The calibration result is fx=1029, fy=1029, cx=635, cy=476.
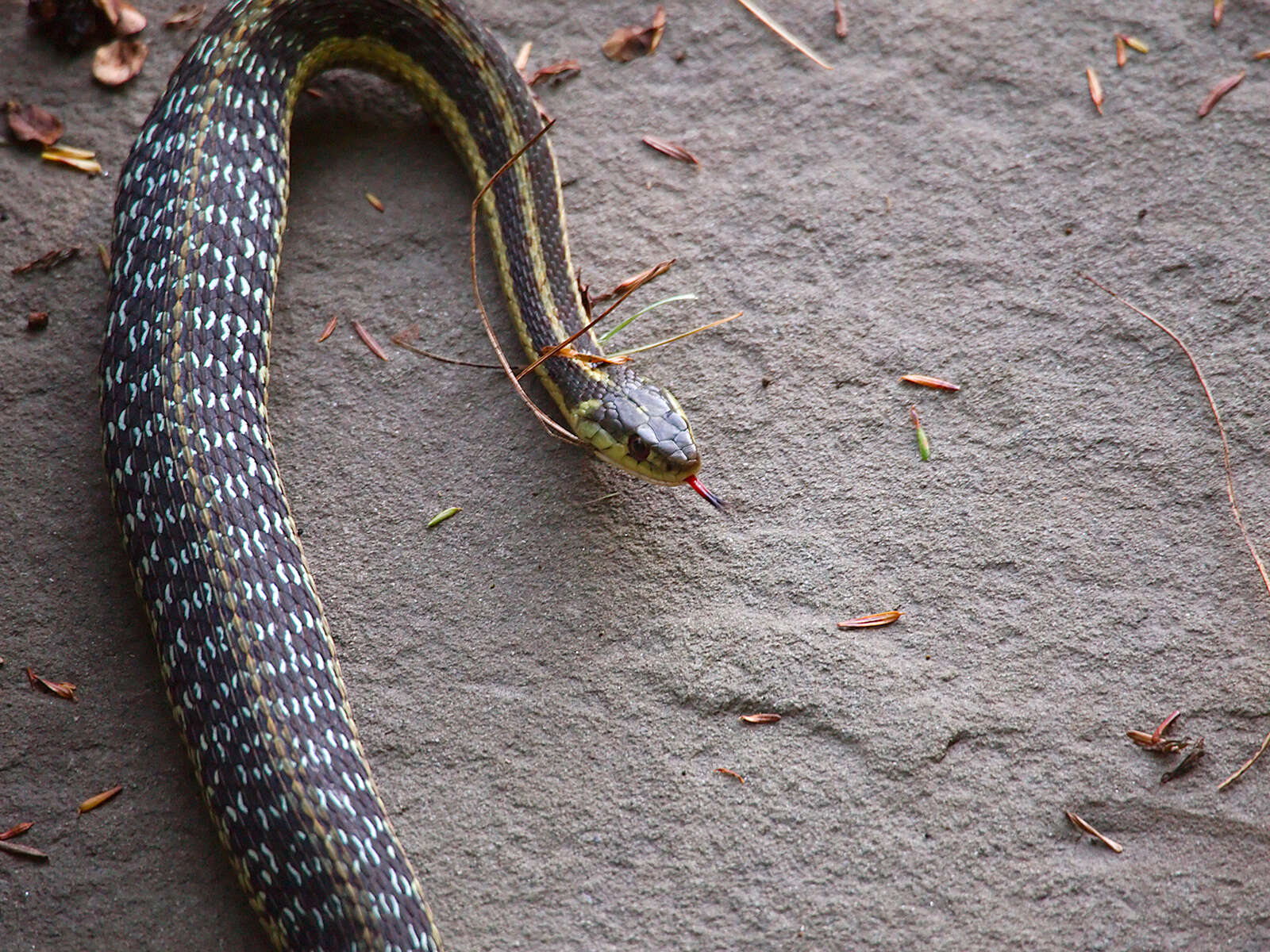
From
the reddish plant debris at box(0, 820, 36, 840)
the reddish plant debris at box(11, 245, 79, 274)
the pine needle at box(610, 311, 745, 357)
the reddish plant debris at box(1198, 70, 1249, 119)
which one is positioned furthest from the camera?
the reddish plant debris at box(1198, 70, 1249, 119)

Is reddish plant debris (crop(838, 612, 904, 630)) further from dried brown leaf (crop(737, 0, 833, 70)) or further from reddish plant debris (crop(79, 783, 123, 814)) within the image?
dried brown leaf (crop(737, 0, 833, 70))

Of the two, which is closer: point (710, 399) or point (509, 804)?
point (509, 804)

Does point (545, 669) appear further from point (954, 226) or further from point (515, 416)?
point (954, 226)

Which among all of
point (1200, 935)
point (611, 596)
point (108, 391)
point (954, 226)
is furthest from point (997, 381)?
point (108, 391)

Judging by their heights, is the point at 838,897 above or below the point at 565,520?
below

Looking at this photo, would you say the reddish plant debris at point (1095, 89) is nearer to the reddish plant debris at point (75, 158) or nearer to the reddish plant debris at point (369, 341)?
the reddish plant debris at point (369, 341)

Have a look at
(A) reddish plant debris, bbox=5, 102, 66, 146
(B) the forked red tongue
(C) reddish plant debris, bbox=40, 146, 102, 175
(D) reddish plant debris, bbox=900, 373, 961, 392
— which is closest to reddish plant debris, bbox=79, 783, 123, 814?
(B) the forked red tongue

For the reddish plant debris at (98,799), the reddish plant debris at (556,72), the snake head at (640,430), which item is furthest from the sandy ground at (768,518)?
the snake head at (640,430)
